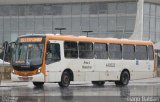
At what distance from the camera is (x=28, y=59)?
2875cm

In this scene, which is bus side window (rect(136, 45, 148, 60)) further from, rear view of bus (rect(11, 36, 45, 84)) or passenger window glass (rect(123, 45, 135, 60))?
rear view of bus (rect(11, 36, 45, 84))

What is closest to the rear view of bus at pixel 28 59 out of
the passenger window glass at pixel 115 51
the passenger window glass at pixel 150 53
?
the passenger window glass at pixel 115 51

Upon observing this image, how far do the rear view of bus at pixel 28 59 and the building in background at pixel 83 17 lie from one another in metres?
38.8

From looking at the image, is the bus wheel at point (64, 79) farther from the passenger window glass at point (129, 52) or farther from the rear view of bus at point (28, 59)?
the passenger window glass at point (129, 52)

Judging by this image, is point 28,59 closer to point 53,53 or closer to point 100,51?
point 53,53

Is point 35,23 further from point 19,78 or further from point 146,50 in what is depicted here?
point 19,78

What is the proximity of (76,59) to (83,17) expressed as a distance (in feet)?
138

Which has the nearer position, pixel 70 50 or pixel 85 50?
pixel 70 50

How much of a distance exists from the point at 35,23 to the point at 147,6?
15.5 m

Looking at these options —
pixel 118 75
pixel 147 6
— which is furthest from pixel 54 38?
pixel 147 6

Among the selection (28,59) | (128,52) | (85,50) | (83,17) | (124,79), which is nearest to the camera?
(28,59)

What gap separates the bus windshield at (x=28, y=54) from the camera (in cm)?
2864

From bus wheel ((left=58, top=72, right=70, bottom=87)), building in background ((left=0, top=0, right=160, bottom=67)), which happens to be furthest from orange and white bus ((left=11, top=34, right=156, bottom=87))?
building in background ((left=0, top=0, right=160, bottom=67))


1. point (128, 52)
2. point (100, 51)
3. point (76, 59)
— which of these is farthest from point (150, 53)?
point (76, 59)
